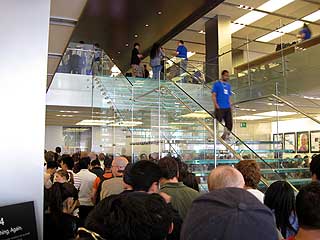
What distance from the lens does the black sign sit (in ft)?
5.96

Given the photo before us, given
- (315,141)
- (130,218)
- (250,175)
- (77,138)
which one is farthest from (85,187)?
(77,138)

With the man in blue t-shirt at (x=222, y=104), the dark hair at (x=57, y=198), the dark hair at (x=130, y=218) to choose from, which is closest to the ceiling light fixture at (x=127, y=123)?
the man in blue t-shirt at (x=222, y=104)

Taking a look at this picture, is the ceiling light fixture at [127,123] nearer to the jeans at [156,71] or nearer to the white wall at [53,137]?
the jeans at [156,71]

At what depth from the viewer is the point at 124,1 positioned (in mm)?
11305

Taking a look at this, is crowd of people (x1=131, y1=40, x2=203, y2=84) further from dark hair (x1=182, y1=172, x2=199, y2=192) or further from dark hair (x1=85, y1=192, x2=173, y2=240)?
dark hair (x1=85, y1=192, x2=173, y2=240)

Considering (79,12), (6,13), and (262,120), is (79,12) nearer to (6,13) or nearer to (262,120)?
(6,13)

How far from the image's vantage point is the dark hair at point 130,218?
0.98 m

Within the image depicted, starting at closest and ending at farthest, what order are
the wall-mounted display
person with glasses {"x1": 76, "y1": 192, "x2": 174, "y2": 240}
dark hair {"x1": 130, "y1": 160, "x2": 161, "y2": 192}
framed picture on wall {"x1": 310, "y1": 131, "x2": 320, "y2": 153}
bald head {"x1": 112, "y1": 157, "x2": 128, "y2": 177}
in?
person with glasses {"x1": 76, "y1": 192, "x2": 174, "y2": 240} → dark hair {"x1": 130, "y1": 160, "x2": 161, "y2": 192} → bald head {"x1": 112, "y1": 157, "x2": 128, "y2": 177} → framed picture on wall {"x1": 310, "y1": 131, "x2": 320, "y2": 153} → the wall-mounted display

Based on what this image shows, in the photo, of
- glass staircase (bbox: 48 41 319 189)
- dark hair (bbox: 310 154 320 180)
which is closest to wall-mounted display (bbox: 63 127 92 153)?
glass staircase (bbox: 48 41 319 189)

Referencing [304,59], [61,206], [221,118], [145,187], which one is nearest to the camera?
[145,187]

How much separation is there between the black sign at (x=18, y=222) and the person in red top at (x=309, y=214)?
132 centimetres

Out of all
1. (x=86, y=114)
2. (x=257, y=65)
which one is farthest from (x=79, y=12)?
(x=86, y=114)

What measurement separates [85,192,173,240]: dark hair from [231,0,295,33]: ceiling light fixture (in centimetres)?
1199

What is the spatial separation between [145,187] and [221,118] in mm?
4707
